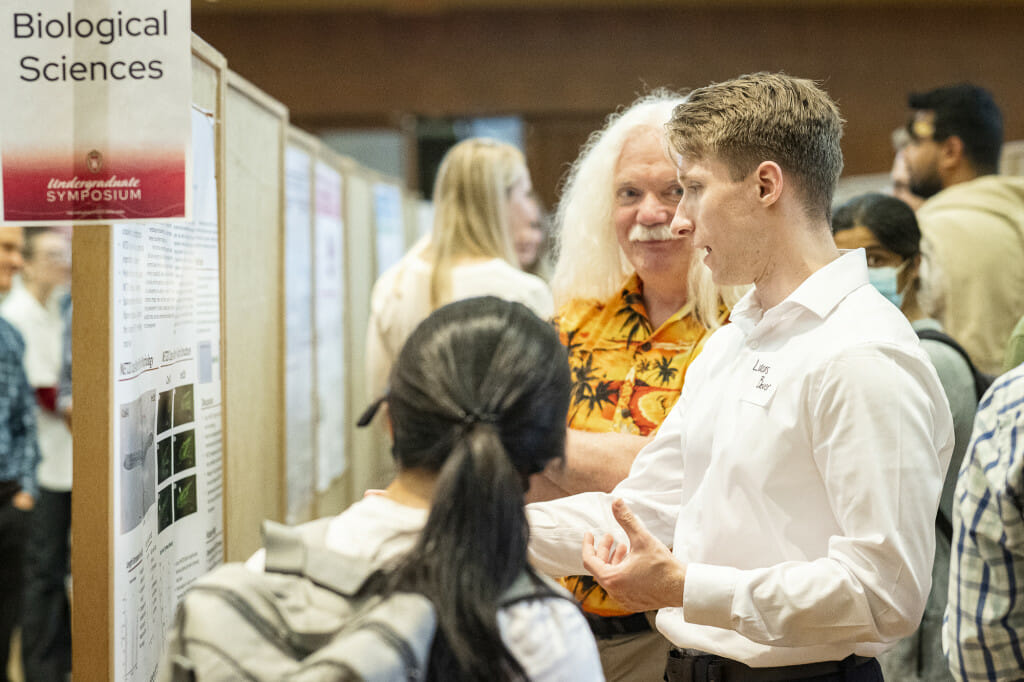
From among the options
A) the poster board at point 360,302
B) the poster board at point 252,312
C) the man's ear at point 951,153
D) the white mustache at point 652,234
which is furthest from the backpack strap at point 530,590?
the poster board at point 360,302

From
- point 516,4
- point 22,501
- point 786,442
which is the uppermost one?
point 516,4

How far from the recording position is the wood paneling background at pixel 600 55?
9.10 meters

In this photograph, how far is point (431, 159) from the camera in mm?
9820

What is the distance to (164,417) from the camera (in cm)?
197

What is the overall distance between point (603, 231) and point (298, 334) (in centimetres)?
185

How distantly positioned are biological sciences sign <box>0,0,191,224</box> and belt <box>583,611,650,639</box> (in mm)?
1153

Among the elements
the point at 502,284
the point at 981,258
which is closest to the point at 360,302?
the point at 502,284

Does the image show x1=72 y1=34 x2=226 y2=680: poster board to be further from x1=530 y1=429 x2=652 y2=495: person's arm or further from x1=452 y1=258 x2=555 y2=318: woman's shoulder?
x1=452 y1=258 x2=555 y2=318: woman's shoulder

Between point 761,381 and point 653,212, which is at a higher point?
point 653,212

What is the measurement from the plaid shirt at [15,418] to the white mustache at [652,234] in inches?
111

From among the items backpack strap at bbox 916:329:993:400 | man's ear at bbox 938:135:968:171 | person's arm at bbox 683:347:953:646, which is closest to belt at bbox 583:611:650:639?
person's arm at bbox 683:347:953:646

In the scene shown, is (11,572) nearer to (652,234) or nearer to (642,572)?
(652,234)

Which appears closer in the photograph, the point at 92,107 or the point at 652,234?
the point at 92,107

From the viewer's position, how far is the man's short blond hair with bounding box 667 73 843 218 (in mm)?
1488
